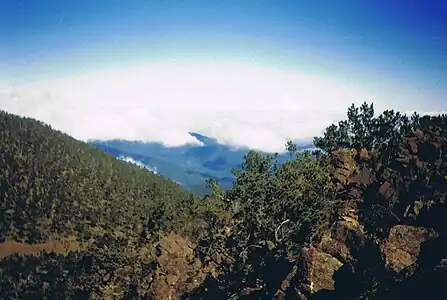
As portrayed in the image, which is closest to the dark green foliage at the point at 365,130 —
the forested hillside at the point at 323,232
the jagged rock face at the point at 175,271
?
the forested hillside at the point at 323,232

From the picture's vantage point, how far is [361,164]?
94375 mm

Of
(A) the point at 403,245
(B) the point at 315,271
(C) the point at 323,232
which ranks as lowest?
(B) the point at 315,271

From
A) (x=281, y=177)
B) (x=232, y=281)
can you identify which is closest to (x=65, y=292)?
(x=232, y=281)

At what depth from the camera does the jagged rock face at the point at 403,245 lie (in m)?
48.9

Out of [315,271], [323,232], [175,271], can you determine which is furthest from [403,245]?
[175,271]

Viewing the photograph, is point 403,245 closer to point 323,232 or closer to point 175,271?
point 323,232

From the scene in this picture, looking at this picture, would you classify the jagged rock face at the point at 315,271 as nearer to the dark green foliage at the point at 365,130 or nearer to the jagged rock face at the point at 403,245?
the jagged rock face at the point at 403,245

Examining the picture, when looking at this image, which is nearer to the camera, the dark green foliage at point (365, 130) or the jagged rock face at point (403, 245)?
the jagged rock face at point (403, 245)

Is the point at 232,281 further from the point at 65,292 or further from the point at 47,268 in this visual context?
the point at 47,268

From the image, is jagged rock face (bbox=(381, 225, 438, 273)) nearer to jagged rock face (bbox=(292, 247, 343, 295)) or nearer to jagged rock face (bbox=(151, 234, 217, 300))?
jagged rock face (bbox=(292, 247, 343, 295))

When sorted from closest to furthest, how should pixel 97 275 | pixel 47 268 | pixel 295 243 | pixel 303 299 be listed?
pixel 303 299 < pixel 295 243 < pixel 97 275 < pixel 47 268

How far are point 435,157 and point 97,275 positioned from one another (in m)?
91.2

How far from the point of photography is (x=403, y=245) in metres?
50.6

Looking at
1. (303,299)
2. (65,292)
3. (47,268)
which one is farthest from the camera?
(47,268)
